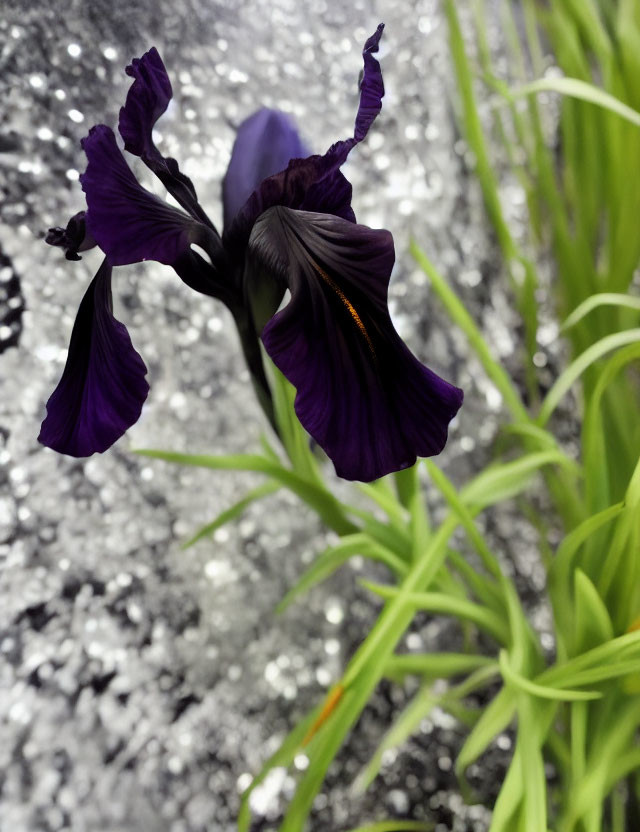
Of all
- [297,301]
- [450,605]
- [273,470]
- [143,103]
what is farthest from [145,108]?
[450,605]

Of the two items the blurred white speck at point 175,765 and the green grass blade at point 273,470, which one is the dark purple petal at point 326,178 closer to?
the green grass blade at point 273,470

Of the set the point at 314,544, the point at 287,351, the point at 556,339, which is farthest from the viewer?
the point at 556,339

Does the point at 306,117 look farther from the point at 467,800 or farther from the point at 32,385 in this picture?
the point at 467,800

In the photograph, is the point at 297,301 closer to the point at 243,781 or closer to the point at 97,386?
the point at 97,386

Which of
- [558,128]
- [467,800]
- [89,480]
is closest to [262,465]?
[89,480]

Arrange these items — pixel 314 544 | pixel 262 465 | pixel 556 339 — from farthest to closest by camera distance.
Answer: pixel 556 339
pixel 314 544
pixel 262 465

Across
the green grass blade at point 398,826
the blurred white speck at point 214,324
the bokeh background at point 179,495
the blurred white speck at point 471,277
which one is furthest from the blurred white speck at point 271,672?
the blurred white speck at point 471,277
